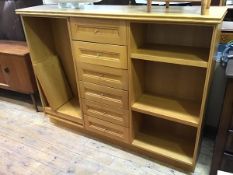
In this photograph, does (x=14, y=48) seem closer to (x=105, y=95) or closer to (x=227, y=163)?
(x=105, y=95)

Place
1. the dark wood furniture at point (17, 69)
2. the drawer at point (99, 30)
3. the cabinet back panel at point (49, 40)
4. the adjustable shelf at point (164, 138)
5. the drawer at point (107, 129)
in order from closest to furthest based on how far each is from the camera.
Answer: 1. the drawer at point (99, 30)
2. the adjustable shelf at point (164, 138)
3. the drawer at point (107, 129)
4. the cabinet back panel at point (49, 40)
5. the dark wood furniture at point (17, 69)

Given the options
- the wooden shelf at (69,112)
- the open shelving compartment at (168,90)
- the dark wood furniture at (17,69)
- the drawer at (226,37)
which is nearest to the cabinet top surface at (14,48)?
the dark wood furniture at (17,69)

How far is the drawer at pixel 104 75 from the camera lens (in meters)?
1.38

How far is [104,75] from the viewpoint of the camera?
146cm

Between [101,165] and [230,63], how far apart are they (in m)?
1.08

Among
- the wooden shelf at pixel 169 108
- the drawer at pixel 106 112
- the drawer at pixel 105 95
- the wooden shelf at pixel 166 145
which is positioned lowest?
the wooden shelf at pixel 166 145

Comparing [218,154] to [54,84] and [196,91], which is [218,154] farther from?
[54,84]

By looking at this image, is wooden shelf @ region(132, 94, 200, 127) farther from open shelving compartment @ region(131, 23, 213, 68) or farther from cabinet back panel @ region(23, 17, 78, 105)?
cabinet back panel @ region(23, 17, 78, 105)

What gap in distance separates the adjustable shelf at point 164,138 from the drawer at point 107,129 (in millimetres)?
85

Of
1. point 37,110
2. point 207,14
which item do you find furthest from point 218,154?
point 37,110

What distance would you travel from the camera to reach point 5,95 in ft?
8.54

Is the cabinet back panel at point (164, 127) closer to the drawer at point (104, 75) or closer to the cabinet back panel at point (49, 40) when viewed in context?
the drawer at point (104, 75)

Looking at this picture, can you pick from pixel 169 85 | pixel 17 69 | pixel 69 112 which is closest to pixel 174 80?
pixel 169 85

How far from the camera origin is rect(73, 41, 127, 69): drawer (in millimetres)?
1318
